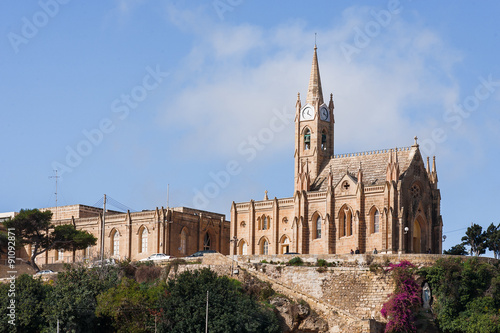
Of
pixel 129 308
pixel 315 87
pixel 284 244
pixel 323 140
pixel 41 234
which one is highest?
pixel 315 87

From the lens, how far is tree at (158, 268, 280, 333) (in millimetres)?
62312

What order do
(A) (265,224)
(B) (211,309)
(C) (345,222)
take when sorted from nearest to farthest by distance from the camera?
(B) (211,309), (C) (345,222), (A) (265,224)

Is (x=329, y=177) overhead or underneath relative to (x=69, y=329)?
overhead

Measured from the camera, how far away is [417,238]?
82125 millimetres

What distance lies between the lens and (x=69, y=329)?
6462 centimetres

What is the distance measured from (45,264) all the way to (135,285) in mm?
26241

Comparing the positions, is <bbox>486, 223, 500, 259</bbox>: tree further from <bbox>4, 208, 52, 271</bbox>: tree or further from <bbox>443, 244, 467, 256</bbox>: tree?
<bbox>4, 208, 52, 271</bbox>: tree

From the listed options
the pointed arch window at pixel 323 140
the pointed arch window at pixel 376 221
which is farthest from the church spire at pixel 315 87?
the pointed arch window at pixel 376 221

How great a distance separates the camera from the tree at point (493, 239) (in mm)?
88312

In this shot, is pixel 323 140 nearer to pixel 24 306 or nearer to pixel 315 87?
pixel 315 87

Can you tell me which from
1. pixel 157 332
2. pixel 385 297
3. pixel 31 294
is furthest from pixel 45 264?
pixel 385 297

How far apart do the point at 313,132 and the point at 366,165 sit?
6.94m

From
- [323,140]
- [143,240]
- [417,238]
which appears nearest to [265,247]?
[323,140]

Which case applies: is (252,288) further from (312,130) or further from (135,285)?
(312,130)
